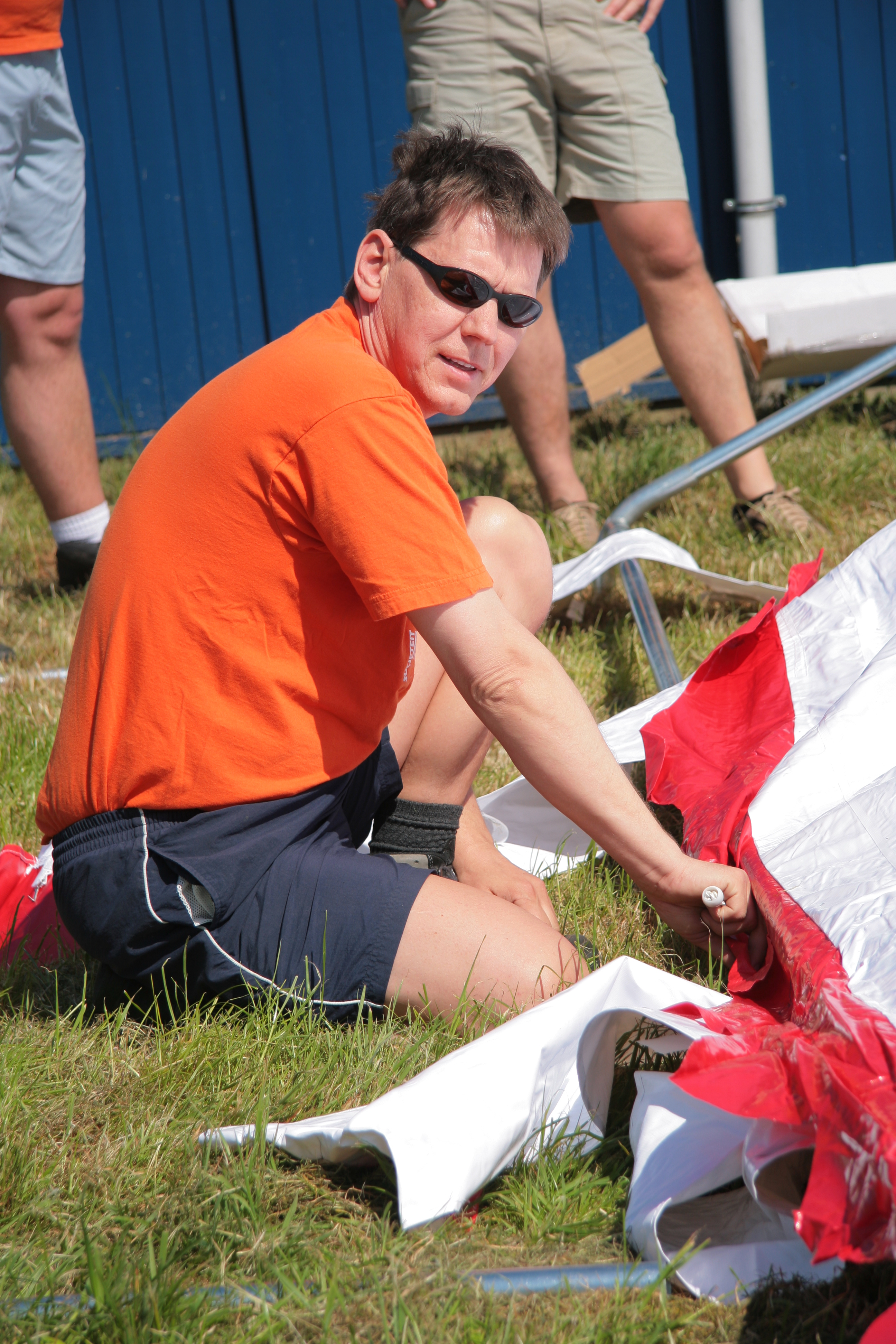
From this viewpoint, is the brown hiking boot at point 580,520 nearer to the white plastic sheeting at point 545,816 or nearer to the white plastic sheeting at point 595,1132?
the white plastic sheeting at point 545,816

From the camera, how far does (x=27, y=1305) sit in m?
1.01

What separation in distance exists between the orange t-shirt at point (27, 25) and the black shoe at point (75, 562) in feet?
3.85

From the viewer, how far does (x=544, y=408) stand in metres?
3.24

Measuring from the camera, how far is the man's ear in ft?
4.83

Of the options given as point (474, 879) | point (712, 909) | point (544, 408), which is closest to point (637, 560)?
point (544, 408)

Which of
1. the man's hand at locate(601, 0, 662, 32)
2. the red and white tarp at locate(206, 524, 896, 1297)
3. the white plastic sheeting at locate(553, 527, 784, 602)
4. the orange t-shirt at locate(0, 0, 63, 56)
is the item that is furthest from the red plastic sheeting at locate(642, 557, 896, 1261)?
the orange t-shirt at locate(0, 0, 63, 56)

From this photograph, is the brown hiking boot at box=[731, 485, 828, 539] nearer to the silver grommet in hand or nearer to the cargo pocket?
the cargo pocket

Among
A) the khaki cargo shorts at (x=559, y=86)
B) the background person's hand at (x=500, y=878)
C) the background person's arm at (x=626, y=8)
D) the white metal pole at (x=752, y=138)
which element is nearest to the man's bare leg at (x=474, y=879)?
the background person's hand at (x=500, y=878)

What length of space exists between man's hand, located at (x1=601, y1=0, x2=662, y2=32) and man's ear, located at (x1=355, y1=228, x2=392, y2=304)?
6.56 feet

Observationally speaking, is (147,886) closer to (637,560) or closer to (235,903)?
(235,903)

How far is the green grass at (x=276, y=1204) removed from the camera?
1.00 m

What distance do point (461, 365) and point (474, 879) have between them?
2.46 feet

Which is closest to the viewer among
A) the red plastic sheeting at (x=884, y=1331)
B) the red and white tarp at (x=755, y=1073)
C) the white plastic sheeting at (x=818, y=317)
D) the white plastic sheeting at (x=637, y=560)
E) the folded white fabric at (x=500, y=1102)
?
the red plastic sheeting at (x=884, y=1331)

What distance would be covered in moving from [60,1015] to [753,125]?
4114 millimetres
